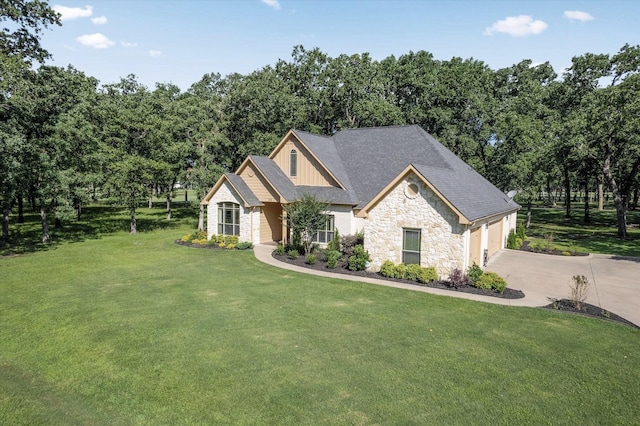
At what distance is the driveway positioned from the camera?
14797mm

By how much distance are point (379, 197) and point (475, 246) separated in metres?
5.56

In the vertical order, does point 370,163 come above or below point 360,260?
above

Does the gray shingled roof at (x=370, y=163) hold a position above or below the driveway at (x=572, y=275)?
above

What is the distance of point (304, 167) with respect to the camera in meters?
27.3

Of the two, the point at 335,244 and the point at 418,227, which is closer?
the point at 418,227

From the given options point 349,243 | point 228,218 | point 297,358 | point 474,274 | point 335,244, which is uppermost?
point 228,218

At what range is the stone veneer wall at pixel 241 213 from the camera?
26734mm

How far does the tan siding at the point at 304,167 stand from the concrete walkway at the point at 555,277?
5867 mm

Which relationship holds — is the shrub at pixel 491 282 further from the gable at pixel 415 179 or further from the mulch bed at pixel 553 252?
the mulch bed at pixel 553 252

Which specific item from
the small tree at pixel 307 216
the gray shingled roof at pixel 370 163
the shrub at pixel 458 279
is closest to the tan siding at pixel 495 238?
the gray shingled roof at pixel 370 163

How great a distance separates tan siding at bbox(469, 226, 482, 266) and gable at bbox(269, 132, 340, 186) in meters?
10.0

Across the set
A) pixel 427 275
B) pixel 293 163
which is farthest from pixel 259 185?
pixel 427 275

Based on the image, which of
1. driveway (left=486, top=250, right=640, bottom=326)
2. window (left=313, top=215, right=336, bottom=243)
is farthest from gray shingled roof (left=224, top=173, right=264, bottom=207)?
driveway (left=486, top=250, right=640, bottom=326)

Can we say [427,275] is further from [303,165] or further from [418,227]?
[303,165]
